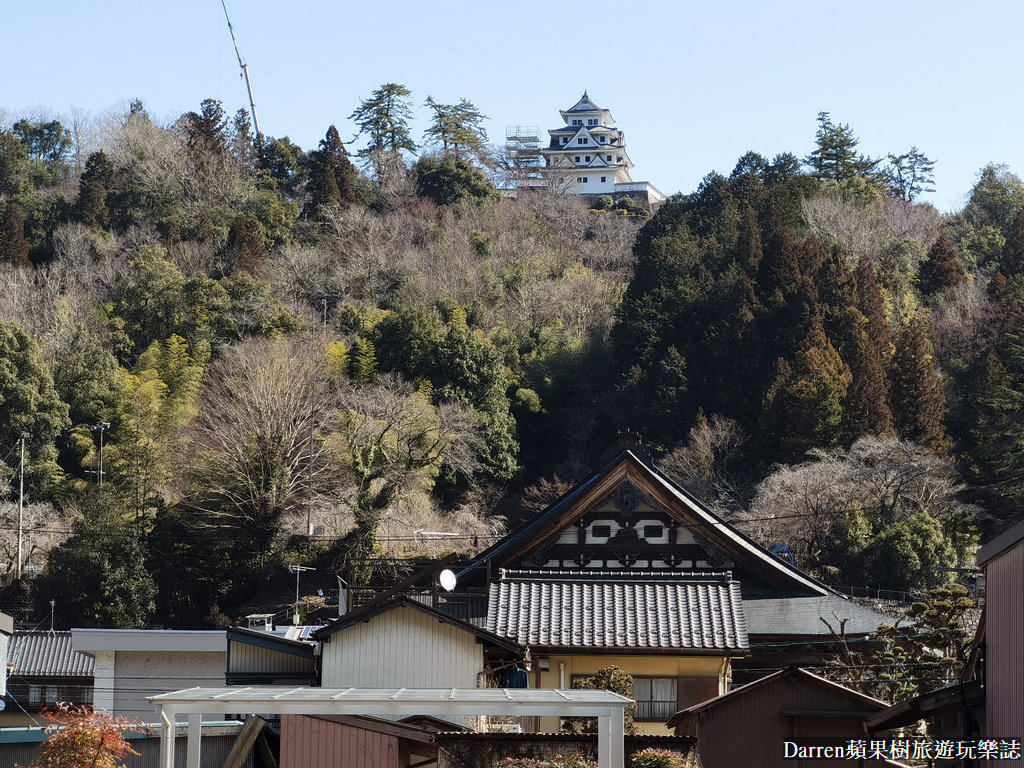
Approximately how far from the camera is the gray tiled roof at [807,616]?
55.8 feet

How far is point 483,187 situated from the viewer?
191 feet

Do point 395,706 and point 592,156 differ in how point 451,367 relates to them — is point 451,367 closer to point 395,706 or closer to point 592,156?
point 395,706

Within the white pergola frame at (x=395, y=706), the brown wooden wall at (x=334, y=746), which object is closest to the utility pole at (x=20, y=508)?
the brown wooden wall at (x=334, y=746)

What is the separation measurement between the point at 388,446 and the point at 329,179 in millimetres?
23461

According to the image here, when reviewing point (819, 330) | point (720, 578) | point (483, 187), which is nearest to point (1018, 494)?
point (819, 330)

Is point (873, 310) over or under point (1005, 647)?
over

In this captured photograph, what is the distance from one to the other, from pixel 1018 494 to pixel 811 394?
6.35 meters

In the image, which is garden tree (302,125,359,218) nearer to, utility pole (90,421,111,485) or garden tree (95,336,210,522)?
garden tree (95,336,210,522)

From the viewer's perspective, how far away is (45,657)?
81.3ft

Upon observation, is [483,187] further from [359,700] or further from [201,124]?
[359,700]

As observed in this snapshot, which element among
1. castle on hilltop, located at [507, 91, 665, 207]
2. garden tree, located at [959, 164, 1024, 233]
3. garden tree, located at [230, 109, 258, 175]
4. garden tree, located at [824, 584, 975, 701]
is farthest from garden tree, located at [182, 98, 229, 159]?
garden tree, located at [824, 584, 975, 701]

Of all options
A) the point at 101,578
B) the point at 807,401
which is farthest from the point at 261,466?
the point at 807,401

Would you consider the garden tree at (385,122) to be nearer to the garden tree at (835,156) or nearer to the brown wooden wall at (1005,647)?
the garden tree at (835,156)

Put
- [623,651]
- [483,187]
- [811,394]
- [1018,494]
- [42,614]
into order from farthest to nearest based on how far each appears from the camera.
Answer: [483,187]
[811,394]
[42,614]
[1018,494]
[623,651]
